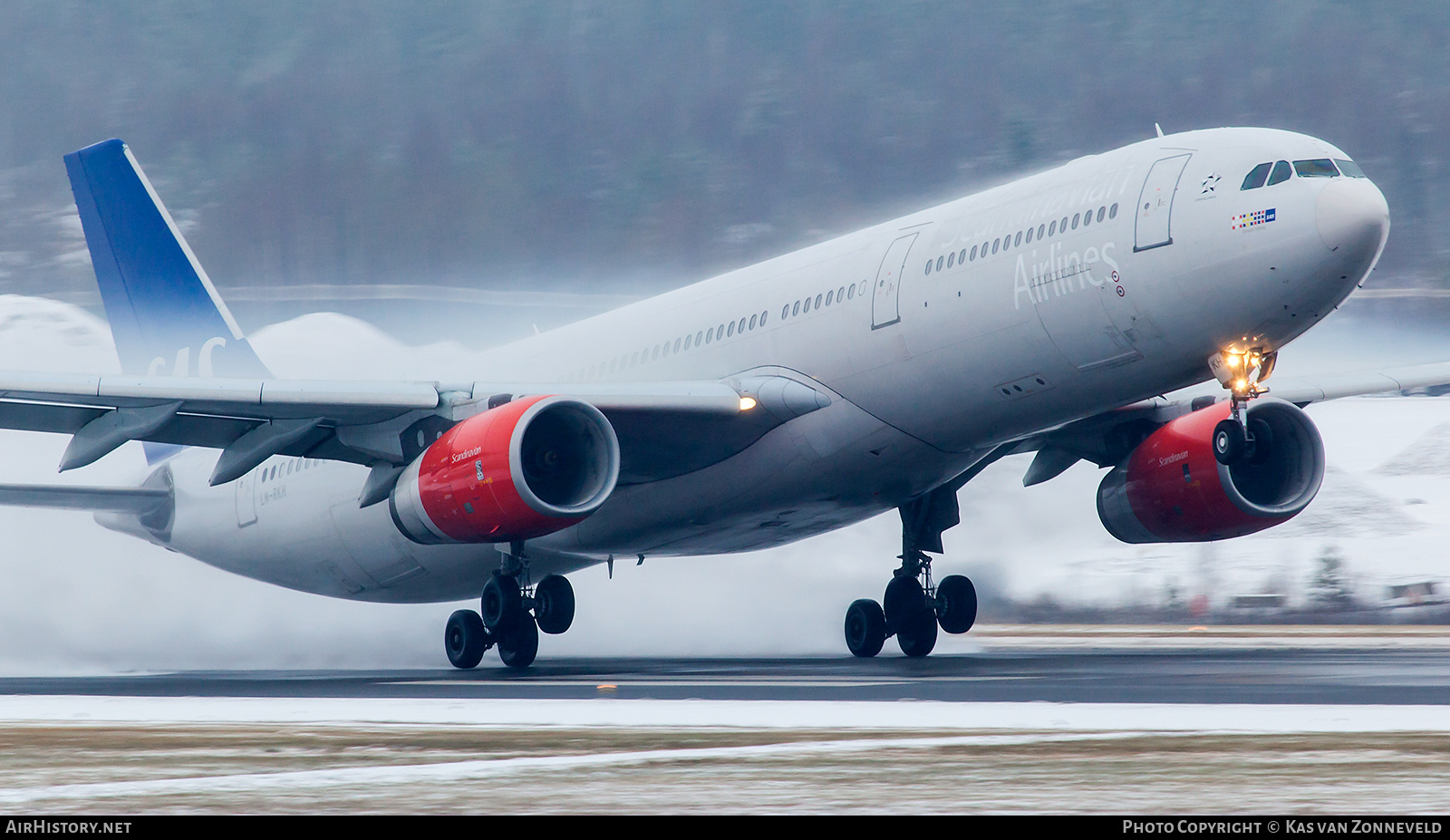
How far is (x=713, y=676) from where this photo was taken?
17812 mm

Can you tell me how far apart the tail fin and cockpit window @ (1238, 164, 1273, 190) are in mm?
18058

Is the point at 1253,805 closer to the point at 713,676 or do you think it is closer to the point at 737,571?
the point at 713,676

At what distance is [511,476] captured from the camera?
1781 centimetres

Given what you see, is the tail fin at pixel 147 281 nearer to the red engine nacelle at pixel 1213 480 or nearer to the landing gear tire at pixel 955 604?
the landing gear tire at pixel 955 604

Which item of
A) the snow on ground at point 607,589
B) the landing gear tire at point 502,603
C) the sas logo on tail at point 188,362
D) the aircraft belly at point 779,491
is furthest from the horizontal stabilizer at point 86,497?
the aircraft belly at point 779,491

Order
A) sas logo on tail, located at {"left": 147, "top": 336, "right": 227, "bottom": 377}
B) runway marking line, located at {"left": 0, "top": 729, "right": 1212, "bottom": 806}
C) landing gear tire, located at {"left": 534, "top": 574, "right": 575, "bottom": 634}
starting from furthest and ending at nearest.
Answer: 1. sas logo on tail, located at {"left": 147, "top": 336, "right": 227, "bottom": 377}
2. landing gear tire, located at {"left": 534, "top": 574, "right": 575, "bottom": 634}
3. runway marking line, located at {"left": 0, "top": 729, "right": 1212, "bottom": 806}

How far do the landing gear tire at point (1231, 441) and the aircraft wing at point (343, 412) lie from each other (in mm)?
4827

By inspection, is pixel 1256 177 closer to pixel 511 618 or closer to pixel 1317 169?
pixel 1317 169

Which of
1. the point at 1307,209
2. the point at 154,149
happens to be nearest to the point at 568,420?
the point at 1307,209

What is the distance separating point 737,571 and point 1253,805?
2363 centimetres

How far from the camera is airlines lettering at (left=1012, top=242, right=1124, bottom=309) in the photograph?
17.4 m

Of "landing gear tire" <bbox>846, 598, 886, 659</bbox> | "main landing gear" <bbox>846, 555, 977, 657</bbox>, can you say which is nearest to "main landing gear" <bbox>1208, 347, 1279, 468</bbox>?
"main landing gear" <bbox>846, 555, 977, 657</bbox>

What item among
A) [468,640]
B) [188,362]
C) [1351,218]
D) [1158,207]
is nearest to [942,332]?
[1158,207]

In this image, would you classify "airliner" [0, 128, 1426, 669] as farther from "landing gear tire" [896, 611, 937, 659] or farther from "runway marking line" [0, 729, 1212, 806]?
"runway marking line" [0, 729, 1212, 806]
